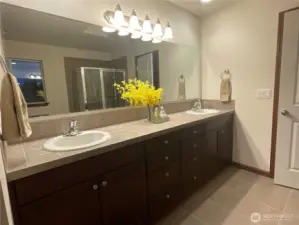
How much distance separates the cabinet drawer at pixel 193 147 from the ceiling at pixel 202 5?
1619 millimetres

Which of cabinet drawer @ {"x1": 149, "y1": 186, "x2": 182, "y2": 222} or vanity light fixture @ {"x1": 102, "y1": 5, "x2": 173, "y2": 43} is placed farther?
vanity light fixture @ {"x1": 102, "y1": 5, "x2": 173, "y2": 43}

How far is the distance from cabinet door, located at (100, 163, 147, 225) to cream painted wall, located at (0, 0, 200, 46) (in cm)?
128

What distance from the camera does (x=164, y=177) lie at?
1.56 m

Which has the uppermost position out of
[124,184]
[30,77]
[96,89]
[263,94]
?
[30,77]

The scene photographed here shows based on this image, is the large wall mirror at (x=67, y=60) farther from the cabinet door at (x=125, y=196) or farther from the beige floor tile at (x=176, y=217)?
the beige floor tile at (x=176, y=217)

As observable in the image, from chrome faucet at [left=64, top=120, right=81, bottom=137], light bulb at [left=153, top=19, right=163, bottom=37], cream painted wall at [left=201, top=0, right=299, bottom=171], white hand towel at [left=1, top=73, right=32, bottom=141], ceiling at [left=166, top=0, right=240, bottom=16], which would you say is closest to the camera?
white hand towel at [left=1, top=73, right=32, bottom=141]

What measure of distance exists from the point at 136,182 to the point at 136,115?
2.67ft

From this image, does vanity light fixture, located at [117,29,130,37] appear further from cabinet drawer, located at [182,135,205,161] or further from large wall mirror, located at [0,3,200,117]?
cabinet drawer, located at [182,135,205,161]

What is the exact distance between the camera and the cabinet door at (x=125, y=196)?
1.18 m

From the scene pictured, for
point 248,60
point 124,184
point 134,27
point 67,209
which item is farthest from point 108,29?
point 248,60

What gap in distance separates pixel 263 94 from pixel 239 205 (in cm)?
128

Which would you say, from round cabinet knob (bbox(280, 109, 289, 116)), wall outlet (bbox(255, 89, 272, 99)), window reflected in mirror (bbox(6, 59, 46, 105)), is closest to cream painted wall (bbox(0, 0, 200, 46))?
window reflected in mirror (bbox(6, 59, 46, 105))

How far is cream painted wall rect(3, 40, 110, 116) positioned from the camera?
1.34 metres

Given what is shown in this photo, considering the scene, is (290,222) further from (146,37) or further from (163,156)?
(146,37)
